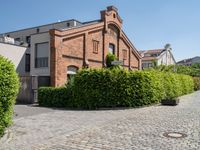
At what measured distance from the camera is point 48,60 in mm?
24875

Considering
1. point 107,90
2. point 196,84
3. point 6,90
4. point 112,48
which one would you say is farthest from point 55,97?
point 196,84

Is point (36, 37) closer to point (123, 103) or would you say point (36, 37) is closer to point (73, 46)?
point (73, 46)

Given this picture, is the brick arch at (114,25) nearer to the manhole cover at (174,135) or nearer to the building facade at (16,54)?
the building facade at (16,54)

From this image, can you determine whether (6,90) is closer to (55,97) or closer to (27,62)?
(55,97)

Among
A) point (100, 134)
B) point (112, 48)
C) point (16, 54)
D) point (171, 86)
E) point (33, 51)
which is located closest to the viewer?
point (100, 134)

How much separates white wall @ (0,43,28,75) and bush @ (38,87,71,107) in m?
8.89

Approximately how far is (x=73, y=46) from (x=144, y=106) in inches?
434

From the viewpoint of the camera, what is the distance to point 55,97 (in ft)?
62.4

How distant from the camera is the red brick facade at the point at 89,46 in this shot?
24.0 metres

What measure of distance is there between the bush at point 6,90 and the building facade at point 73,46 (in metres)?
14.8

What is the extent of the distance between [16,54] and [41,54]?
145 inches

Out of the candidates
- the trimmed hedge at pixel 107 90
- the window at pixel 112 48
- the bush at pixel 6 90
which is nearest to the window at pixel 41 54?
the trimmed hedge at pixel 107 90

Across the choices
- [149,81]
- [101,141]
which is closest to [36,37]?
[149,81]

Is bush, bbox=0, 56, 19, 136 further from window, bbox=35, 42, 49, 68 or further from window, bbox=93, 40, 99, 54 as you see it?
window, bbox=93, 40, 99, 54
